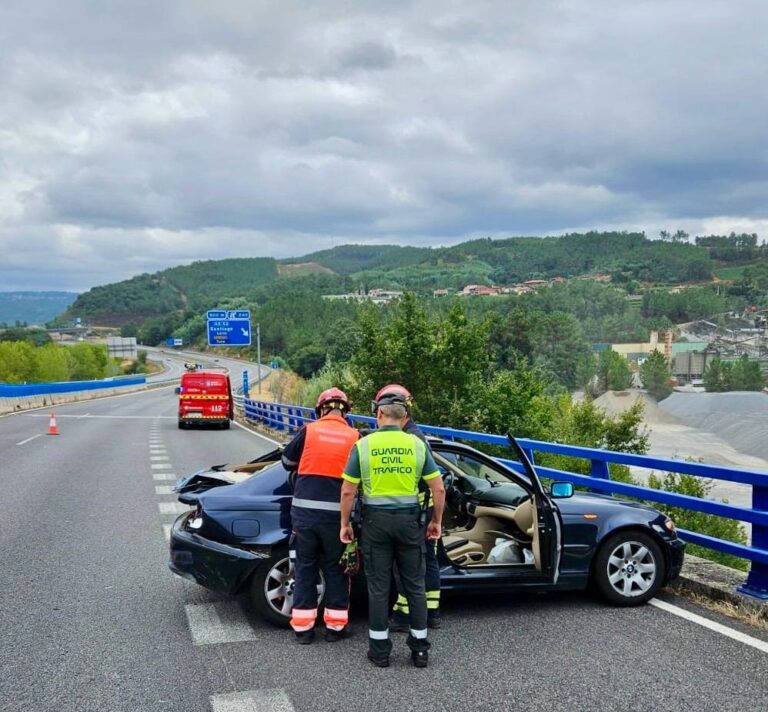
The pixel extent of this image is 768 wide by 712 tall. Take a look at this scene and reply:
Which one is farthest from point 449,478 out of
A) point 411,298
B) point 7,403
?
point 7,403

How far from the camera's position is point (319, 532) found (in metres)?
5.21

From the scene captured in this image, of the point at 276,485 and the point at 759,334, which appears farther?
the point at 759,334

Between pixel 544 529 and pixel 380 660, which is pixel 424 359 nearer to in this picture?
pixel 544 529

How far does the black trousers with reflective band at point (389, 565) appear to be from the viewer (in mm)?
4801

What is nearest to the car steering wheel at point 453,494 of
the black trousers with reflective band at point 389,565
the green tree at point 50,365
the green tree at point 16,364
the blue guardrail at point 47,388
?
the black trousers with reflective band at point 389,565

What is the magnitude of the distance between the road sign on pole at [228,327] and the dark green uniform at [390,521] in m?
42.1

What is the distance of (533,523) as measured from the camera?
5789 mm

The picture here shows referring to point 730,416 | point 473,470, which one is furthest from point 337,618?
point 730,416

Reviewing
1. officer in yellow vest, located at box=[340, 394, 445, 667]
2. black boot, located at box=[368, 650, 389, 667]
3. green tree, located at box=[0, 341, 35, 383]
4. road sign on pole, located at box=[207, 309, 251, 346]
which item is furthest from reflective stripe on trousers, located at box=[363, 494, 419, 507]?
green tree, located at box=[0, 341, 35, 383]

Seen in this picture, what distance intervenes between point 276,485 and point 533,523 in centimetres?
190

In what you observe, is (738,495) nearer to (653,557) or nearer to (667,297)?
(653,557)

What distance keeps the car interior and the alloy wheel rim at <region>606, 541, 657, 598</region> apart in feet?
2.13

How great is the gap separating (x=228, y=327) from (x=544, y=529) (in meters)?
42.5

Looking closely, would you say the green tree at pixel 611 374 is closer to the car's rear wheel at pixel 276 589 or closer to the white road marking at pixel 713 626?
the white road marking at pixel 713 626
